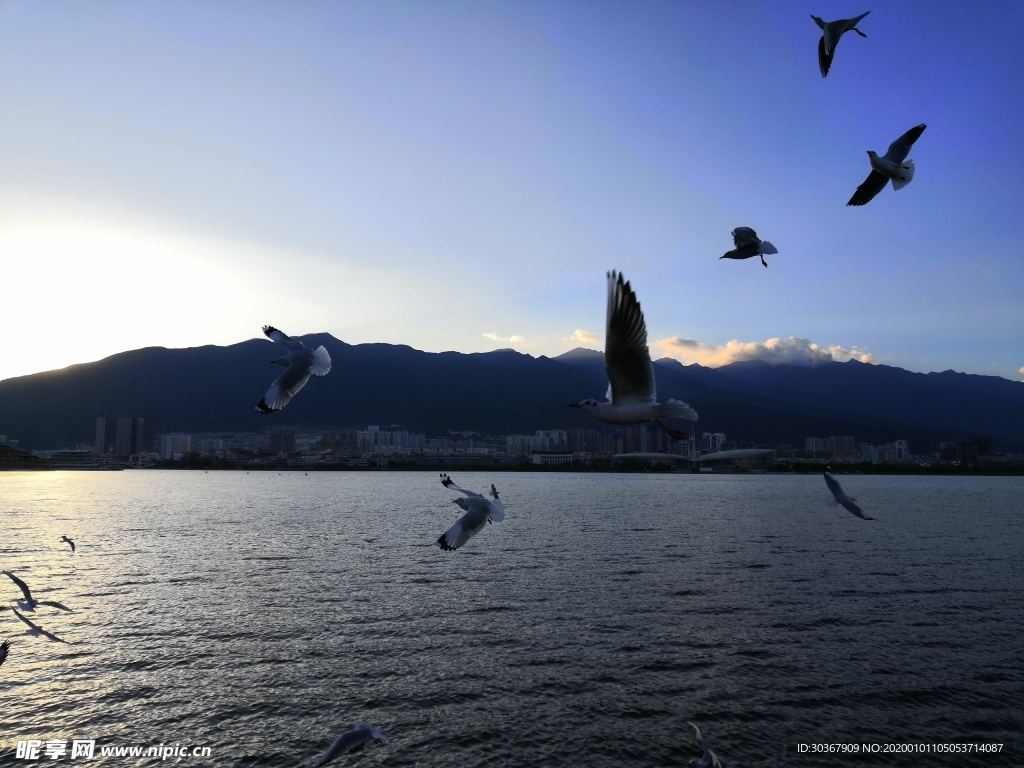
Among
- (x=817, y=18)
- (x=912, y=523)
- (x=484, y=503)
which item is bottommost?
(x=912, y=523)

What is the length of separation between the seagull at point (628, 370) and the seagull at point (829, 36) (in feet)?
12.3

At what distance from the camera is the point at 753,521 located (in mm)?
64812

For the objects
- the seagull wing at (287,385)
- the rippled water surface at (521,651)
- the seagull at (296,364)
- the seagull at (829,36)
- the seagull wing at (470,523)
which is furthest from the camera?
the rippled water surface at (521,651)

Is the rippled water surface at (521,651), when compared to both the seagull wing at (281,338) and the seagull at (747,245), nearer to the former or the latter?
the seagull wing at (281,338)

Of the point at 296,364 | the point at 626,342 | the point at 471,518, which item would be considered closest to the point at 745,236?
the point at 626,342

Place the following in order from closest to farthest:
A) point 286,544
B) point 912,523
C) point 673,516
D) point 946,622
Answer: point 946,622 → point 286,544 → point 912,523 → point 673,516

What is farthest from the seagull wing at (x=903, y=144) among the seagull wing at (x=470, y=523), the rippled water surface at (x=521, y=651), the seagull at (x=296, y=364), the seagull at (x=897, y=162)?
the rippled water surface at (x=521, y=651)

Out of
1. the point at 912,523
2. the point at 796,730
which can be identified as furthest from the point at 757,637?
the point at 912,523

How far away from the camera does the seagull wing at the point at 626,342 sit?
8.38 meters

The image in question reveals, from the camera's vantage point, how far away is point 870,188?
9.47 m

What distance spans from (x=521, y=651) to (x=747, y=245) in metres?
15.7

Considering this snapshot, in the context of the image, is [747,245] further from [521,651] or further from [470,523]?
[521,651]

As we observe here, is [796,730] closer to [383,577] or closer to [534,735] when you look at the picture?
[534,735]

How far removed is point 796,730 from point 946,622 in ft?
45.1
